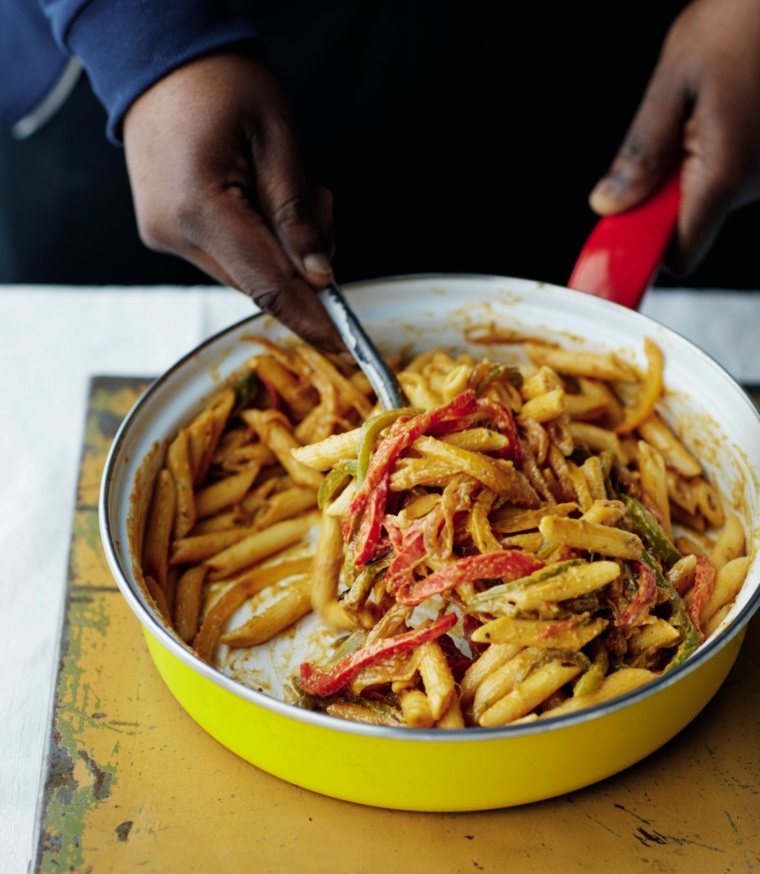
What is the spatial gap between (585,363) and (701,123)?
71 cm

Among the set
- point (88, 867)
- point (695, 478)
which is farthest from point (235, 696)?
point (695, 478)

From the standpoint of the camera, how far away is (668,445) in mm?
2107

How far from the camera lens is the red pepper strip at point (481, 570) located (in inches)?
60.0

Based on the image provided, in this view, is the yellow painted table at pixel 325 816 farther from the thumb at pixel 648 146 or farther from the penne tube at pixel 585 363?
the thumb at pixel 648 146

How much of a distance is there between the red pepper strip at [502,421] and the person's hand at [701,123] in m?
0.82

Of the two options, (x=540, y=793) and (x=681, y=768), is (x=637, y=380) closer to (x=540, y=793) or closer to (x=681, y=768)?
(x=681, y=768)

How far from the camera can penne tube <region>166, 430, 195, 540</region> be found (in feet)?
6.44

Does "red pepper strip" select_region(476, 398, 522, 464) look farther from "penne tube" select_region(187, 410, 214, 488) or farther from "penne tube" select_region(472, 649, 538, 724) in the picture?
"penne tube" select_region(187, 410, 214, 488)

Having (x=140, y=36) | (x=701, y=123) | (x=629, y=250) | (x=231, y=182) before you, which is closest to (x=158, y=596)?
(x=231, y=182)

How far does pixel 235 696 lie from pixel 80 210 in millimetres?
2546

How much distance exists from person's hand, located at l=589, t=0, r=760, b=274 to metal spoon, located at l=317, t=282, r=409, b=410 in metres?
0.79

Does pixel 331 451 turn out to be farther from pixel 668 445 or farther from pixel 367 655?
pixel 668 445

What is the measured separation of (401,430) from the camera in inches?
67.1

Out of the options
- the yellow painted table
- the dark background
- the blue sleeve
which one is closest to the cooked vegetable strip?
the yellow painted table
